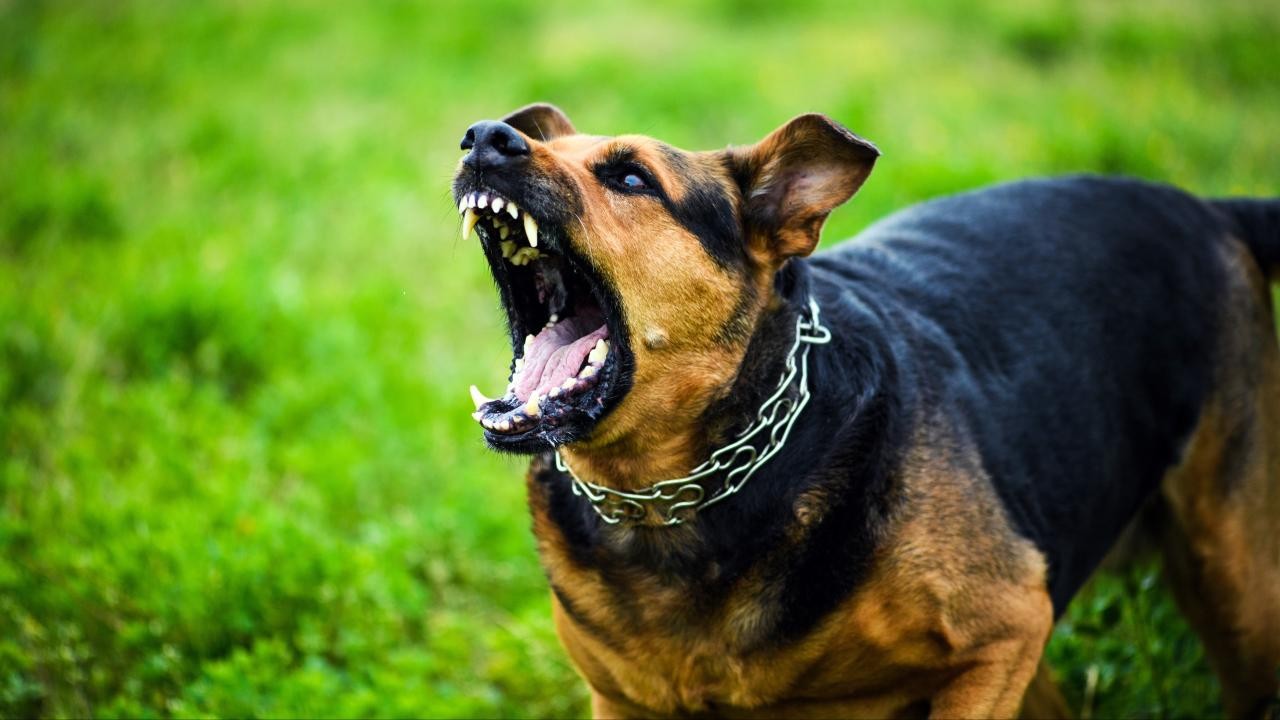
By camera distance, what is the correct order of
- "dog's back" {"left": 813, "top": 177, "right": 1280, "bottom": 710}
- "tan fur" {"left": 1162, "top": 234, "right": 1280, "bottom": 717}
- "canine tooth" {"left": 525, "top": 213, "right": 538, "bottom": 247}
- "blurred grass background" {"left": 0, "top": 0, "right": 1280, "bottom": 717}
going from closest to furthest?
"canine tooth" {"left": 525, "top": 213, "right": 538, "bottom": 247} < "dog's back" {"left": 813, "top": 177, "right": 1280, "bottom": 710} < "tan fur" {"left": 1162, "top": 234, "right": 1280, "bottom": 717} < "blurred grass background" {"left": 0, "top": 0, "right": 1280, "bottom": 717}

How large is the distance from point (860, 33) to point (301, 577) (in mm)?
8476

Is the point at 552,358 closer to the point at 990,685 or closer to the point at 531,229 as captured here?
the point at 531,229

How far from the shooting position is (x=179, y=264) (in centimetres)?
708

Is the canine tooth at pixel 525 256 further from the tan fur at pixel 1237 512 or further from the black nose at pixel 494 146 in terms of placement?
the tan fur at pixel 1237 512

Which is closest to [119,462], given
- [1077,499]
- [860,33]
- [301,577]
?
[301,577]

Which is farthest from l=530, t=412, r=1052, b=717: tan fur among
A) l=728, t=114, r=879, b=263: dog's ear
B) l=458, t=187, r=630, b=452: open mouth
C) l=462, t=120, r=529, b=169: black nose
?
l=462, t=120, r=529, b=169: black nose

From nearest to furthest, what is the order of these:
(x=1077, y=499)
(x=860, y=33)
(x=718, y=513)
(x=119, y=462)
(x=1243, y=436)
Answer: (x=718, y=513), (x=1077, y=499), (x=1243, y=436), (x=119, y=462), (x=860, y=33)

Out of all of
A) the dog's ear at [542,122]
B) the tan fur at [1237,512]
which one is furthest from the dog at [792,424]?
the dog's ear at [542,122]

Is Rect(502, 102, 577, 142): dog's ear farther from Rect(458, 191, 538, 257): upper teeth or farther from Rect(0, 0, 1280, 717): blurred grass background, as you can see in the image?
Rect(0, 0, 1280, 717): blurred grass background

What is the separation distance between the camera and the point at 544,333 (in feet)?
11.9

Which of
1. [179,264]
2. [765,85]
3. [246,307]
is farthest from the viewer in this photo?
[765,85]

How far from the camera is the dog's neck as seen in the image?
339 centimetres

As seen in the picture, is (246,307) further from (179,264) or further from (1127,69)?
(1127,69)

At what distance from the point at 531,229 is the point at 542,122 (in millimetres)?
1167
